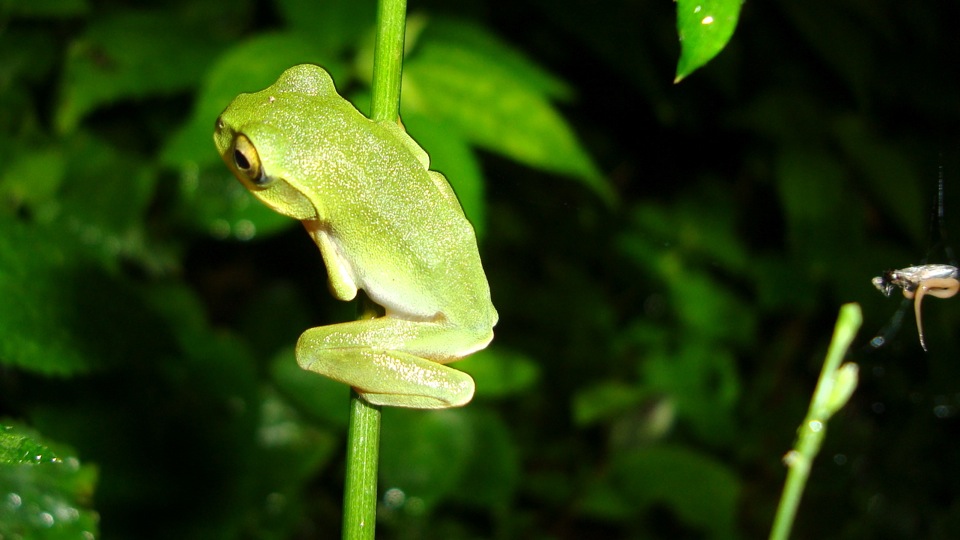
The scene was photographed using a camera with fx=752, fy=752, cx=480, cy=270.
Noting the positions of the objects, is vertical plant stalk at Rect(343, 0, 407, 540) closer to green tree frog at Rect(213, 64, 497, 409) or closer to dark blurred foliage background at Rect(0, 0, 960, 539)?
green tree frog at Rect(213, 64, 497, 409)

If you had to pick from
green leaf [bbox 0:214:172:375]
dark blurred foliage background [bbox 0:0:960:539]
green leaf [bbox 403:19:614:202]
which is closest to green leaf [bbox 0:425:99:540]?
dark blurred foliage background [bbox 0:0:960:539]

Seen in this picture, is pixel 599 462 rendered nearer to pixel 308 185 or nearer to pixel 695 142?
pixel 695 142

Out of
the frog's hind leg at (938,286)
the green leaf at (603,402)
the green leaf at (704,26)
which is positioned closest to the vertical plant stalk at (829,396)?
the frog's hind leg at (938,286)

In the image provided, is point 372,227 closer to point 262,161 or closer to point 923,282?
point 262,161

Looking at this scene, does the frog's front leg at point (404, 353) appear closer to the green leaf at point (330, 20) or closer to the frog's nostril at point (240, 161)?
the frog's nostril at point (240, 161)

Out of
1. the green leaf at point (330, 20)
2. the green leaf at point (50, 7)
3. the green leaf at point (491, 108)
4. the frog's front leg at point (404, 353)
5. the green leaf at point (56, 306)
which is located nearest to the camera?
the frog's front leg at point (404, 353)

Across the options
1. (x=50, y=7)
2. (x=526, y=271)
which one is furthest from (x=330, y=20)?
(x=526, y=271)

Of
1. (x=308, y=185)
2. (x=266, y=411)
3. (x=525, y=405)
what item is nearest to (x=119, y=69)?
(x=266, y=411)
